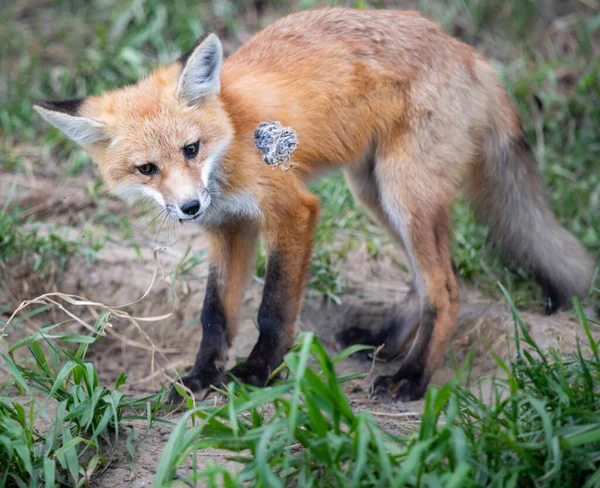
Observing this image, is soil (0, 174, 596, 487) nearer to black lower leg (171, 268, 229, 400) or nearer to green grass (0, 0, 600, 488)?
green grass (0, 0, 600, 488)

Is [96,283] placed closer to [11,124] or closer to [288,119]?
[288,119]

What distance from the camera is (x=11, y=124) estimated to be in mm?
5352

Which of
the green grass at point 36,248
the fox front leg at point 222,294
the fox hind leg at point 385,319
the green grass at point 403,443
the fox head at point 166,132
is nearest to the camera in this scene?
the green grass at point 403,443

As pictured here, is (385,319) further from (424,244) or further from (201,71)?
(201,71)

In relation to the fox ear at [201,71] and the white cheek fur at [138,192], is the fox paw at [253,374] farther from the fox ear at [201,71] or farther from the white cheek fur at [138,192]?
the fox ear at [201,71]

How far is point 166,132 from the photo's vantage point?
2.90 metres

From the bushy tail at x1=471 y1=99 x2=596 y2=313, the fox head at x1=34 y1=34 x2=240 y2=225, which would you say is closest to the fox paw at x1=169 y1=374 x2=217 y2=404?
the fox head at x1=34 y1=34 x2=240 y2=225

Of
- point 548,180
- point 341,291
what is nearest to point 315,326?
point 341,291

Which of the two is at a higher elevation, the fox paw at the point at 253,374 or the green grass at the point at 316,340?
the green grass at the point at 316,340

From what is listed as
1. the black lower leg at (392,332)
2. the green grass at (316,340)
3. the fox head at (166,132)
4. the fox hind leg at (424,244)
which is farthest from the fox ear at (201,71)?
the black lower leg at (392,332)

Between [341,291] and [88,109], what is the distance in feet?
5.66

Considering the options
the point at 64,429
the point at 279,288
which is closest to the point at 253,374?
the point at 279,288

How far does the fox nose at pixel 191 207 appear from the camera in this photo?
108 inches

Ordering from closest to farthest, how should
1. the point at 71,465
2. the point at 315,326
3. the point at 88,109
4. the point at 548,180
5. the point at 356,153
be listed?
the point at 71,465
the point at 88,109
the point at 356,153
the point at 315,326
the point at 548,180
